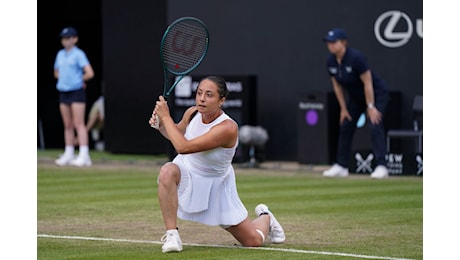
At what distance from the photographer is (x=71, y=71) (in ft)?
52.8

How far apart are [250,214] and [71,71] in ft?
21.0

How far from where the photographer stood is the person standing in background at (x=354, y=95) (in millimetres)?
14031

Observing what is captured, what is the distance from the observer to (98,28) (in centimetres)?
2245

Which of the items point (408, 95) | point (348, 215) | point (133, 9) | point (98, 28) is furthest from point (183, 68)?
point (98, 28)

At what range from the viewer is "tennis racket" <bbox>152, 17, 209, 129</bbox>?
7.85 metres

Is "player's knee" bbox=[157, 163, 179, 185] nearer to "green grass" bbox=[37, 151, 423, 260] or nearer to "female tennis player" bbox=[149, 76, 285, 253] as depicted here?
"female tennis player" bbox=[149, 76, 285, 253]

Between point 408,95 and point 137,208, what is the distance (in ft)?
21.6

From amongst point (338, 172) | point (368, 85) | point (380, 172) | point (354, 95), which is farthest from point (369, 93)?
point (338, 172)

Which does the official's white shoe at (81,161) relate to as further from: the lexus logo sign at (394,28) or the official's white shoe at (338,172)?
the lexus logo sign at (394,28)

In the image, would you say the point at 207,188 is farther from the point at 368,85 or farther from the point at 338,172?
the point at 338,172

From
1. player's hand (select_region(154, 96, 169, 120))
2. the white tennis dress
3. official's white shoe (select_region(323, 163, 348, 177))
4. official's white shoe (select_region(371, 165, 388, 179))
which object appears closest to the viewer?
player's hand (select_region(154, 96, 169, 120))

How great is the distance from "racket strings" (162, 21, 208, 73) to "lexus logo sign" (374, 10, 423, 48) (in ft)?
28.9

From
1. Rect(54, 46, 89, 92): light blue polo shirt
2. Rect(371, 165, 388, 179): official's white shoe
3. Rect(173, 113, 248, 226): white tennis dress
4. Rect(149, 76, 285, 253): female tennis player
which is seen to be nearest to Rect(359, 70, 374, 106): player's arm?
Rect(371, 165, 388, 179): official's white shoe
